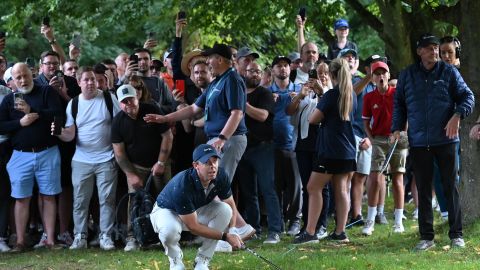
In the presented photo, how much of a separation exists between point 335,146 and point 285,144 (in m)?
1.58

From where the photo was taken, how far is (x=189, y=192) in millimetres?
8406

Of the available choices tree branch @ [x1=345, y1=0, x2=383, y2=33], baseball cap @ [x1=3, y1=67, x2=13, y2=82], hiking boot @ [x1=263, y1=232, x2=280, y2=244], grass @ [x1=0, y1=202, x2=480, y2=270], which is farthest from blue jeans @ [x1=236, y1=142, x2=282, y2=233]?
tree branch @ [x1=345, y1=0, x2=383, y2=33]

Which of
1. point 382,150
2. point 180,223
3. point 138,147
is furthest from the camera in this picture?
point 382,150

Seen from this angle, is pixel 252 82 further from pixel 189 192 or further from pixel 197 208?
pixel 189 192

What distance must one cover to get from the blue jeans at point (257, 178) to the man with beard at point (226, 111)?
32.9 inches

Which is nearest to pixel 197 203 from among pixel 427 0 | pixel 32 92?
pixel 32 92

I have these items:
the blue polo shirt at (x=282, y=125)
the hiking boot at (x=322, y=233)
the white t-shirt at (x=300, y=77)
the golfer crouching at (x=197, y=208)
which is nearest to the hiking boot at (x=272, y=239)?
the hiking boot at (x=322, y=233)

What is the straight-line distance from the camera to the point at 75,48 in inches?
518

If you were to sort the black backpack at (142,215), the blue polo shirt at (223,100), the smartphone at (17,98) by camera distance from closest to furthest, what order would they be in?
the blue polo shirt at (223,100), the black backpack at (142,215), the smartphone at (17,98)

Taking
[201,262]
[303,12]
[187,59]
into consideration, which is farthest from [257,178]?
[201,262]

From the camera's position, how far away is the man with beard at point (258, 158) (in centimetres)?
1102

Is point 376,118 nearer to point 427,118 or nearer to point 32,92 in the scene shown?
point 427,118

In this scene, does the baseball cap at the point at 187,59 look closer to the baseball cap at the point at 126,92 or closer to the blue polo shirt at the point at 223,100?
the baseball cap at the point at 126,92

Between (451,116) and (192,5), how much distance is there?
23.8ft
